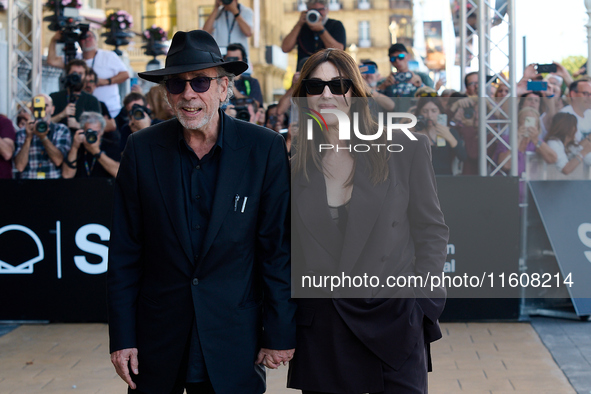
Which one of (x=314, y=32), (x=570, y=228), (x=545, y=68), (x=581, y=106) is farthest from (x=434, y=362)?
(x=314, y=32)

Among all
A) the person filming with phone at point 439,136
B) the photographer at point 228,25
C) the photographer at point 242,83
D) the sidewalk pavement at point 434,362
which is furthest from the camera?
the photographer at point 228,25

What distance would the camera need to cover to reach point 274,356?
277 centimetres

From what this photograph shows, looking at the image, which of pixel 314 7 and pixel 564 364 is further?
pixel 314 7

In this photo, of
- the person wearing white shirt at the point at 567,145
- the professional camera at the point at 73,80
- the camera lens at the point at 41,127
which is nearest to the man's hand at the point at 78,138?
the camera lens at the point at 41,127

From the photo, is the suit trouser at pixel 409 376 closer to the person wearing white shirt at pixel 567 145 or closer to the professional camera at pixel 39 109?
the person wearing white shirt at pixel 567 145

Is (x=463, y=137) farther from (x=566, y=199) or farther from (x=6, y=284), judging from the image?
(x=6, y=284)

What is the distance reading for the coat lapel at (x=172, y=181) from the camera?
107 inches

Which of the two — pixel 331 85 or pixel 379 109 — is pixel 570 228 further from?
pixel 331 85

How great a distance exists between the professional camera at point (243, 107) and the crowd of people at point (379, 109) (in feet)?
0.03

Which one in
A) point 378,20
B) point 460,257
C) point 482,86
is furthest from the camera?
point 378,20

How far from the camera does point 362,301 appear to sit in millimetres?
2760

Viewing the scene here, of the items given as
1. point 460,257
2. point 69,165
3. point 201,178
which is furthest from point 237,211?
point 69,165

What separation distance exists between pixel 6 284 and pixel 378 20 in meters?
58.5

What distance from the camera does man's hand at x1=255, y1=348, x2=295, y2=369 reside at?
9.06ft
